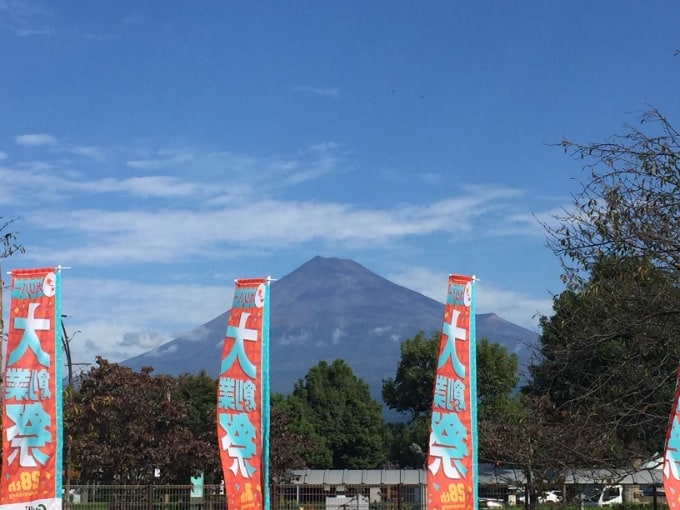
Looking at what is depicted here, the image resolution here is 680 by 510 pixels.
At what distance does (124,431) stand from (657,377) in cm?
2189

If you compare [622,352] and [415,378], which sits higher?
[622,352]

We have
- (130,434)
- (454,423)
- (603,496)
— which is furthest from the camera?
(603,496)

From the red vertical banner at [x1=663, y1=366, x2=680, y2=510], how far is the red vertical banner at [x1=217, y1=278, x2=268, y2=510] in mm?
5888

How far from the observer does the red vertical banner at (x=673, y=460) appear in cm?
1314

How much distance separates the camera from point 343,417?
6519cm

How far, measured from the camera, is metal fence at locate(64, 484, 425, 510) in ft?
72.7

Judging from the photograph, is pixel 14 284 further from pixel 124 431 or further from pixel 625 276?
pixel 124 431

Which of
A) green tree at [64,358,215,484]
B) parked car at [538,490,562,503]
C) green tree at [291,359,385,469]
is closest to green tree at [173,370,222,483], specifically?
green tree at [64,358,215,484]

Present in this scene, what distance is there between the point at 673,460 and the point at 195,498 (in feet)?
42.3

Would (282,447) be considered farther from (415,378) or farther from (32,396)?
(415,378)

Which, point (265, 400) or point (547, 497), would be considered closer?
point (265, 400)

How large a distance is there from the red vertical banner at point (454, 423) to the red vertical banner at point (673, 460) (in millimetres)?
2999

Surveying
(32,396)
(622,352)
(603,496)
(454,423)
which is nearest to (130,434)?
(32,396)

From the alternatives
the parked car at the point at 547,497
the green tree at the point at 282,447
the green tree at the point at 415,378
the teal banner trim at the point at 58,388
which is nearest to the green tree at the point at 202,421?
the green tree at the point at 282,447
